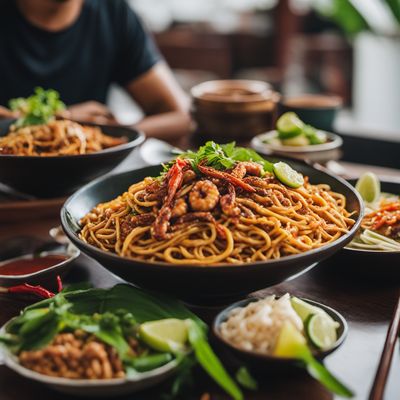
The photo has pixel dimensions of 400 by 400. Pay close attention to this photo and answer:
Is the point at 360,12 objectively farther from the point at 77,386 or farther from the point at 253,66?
the point at 77,386

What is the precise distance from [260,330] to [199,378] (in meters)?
0.16

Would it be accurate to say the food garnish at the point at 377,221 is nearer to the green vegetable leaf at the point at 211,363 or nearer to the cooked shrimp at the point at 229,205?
the cooked shrimp at the point at 229,205

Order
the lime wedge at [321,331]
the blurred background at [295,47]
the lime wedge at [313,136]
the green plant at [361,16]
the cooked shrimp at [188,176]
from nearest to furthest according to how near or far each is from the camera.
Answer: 1. the lime wedge at [321,331]
2. the cooked shrimp at [188,176]
3. the lime wedge at [313,136]
4. the green plant at [361,16]
5. the blurred background at [295,47]

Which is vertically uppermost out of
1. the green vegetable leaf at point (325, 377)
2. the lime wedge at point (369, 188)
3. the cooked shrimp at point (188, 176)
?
the cooked shrimp at point (188, 176)

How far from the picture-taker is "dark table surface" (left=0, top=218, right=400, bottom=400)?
124 cm

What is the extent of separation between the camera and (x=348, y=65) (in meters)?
8.98

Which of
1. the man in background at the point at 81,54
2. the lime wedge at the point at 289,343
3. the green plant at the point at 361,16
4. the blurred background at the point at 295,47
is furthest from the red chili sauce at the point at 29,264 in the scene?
the green plant at the point at 361,16

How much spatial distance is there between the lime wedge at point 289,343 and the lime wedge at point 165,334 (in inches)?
7.6

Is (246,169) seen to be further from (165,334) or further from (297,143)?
(297,143)

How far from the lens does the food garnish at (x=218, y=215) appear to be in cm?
146

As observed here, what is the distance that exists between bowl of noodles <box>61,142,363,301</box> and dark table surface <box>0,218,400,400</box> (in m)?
0.17

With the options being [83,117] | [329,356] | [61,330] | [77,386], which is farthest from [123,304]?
[83,117]

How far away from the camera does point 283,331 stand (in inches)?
47.3

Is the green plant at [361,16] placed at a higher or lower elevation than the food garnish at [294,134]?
higher
